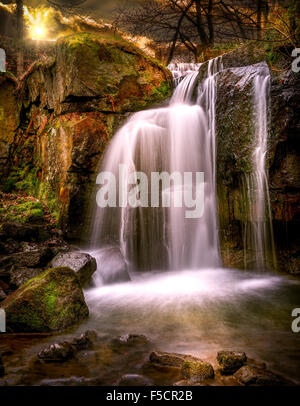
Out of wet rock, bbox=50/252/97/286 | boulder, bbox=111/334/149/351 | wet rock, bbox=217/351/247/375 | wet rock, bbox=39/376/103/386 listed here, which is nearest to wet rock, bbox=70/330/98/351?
boulder, bbox=111/334/149/351

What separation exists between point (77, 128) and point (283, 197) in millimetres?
5779

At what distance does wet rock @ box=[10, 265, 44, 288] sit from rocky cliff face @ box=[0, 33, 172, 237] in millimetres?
2225

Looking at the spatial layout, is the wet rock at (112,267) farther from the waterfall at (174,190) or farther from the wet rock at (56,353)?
the wet rock at (56,353)

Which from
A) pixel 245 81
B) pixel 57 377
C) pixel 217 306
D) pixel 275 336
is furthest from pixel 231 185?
pixel 57 377

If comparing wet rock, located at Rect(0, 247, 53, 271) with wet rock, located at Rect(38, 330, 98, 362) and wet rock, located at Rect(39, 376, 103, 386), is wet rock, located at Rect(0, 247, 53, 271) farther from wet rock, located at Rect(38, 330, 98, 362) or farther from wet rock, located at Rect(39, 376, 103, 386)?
wet rock, located at Rect(39, 376, 103, 386)

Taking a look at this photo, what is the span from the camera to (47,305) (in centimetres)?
371

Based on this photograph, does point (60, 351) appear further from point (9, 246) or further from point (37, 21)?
point (37, 21)

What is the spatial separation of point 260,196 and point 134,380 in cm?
499

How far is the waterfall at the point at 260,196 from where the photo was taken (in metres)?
6.25

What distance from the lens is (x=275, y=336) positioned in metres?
3.36

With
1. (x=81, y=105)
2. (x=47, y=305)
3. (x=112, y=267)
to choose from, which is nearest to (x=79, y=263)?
(x=112, y=267)

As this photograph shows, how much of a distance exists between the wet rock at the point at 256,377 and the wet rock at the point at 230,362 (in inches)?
3.1

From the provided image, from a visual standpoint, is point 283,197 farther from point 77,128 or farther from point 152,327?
point 77,128

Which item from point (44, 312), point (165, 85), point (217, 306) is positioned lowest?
point (217, 306)
